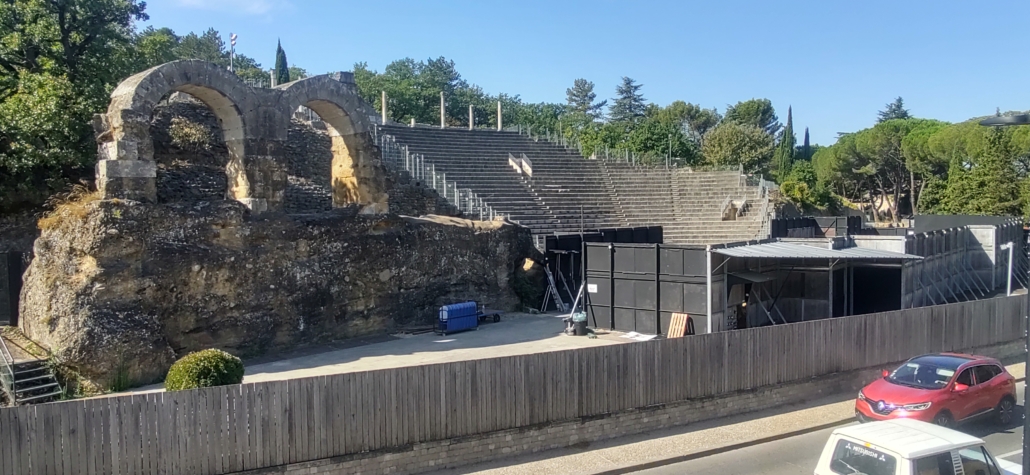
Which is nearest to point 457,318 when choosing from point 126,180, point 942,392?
point 126,180

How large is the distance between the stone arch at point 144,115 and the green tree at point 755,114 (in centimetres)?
7824

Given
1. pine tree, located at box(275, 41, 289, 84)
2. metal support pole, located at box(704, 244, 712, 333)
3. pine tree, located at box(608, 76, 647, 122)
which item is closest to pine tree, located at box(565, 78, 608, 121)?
pine tree, located at box(608, 76, 647, 122)

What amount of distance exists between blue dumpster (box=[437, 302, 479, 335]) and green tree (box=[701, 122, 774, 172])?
44.5 metres

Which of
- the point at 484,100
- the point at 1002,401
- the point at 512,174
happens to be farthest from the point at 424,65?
the point at 1002,401

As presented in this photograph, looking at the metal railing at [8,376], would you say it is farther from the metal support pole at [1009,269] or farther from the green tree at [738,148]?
the green tree at [738,148]

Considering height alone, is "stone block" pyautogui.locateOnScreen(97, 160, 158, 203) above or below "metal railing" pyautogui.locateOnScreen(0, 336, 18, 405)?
above

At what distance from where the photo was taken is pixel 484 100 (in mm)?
81375

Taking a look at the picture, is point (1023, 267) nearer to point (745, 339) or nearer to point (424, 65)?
point (745, 339)

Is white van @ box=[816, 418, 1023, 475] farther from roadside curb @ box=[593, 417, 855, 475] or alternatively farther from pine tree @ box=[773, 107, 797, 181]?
pine tree @ box=[773, 107, 797, 181]

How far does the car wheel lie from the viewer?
42.2 ft

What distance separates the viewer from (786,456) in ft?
37.8

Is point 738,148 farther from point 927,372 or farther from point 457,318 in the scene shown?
point 927,372

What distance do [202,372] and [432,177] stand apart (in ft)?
67.4

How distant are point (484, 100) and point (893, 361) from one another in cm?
6915
